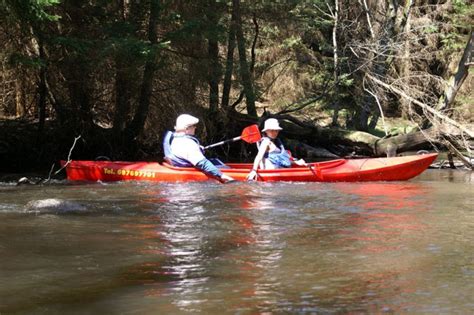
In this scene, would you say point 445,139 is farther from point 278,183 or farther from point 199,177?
point 199,177

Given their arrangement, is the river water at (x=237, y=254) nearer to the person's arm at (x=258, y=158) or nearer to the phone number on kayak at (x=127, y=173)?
the person's arm at (x=258, y=158)

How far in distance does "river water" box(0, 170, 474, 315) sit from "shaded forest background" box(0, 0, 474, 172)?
452 centimetres

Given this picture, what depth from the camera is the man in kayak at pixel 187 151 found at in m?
9.89

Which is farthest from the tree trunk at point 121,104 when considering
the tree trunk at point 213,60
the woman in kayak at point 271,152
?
the woman in kayak at point 271,152

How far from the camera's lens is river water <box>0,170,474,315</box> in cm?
384

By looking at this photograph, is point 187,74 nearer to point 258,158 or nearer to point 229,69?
point 229,69

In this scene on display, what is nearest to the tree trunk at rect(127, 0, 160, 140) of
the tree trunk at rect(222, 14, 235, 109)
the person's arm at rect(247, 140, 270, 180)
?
the tree trunk at rect(222, 14, 235, 109)

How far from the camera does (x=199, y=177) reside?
10.0m

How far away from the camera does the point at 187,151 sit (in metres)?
10.1

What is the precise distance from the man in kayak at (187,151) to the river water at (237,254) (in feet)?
4.45

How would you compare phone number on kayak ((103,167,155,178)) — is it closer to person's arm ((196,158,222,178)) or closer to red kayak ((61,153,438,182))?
red kayak ((61,153,438,182))

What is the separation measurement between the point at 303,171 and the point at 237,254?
5119mm

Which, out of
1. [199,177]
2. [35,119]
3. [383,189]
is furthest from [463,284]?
[35,119]

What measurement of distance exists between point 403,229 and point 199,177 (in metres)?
4.62
